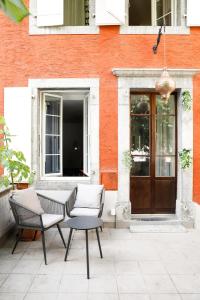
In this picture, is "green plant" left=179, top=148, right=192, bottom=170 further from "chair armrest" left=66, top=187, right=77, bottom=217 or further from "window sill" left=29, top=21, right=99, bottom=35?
"window sill" left=29, top=21, right=99, bottom=35

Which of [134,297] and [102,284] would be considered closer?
[134,297]

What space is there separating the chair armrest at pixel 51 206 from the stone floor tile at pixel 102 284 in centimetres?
171

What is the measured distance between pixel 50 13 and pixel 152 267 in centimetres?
519

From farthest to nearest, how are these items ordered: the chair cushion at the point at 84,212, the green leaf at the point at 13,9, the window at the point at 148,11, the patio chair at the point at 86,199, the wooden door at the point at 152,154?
the window at the point at 148,11 → the wooden door at the point at 152,154 → the patio chair at the point at 86,199 → the chair cushion at the point at 84,212 → the green leaf at the point at 13,9

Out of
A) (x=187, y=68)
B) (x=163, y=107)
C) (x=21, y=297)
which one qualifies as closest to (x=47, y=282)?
(x=21, y=297)

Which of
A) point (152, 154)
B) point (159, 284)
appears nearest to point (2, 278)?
point (159, 284)

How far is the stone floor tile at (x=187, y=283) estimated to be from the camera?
Result: 11.2 feet

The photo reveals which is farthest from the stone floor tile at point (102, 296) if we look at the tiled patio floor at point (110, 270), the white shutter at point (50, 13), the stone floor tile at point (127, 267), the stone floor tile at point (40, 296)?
the white shutter at point (50, 13)

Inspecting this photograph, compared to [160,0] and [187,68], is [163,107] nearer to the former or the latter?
[187,68]

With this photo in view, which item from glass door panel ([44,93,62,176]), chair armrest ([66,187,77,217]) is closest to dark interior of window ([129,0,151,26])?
glass door panel ([44,93,62,176])

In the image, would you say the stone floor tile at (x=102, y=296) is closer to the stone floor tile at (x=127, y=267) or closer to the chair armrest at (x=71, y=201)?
the stone floor tile at (x=127, y=267)

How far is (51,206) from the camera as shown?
Result: 5312mm

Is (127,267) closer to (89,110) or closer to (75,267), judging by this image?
(75,267)

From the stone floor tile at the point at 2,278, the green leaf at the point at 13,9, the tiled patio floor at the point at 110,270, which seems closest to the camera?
the green leaf at the point at 13,9
